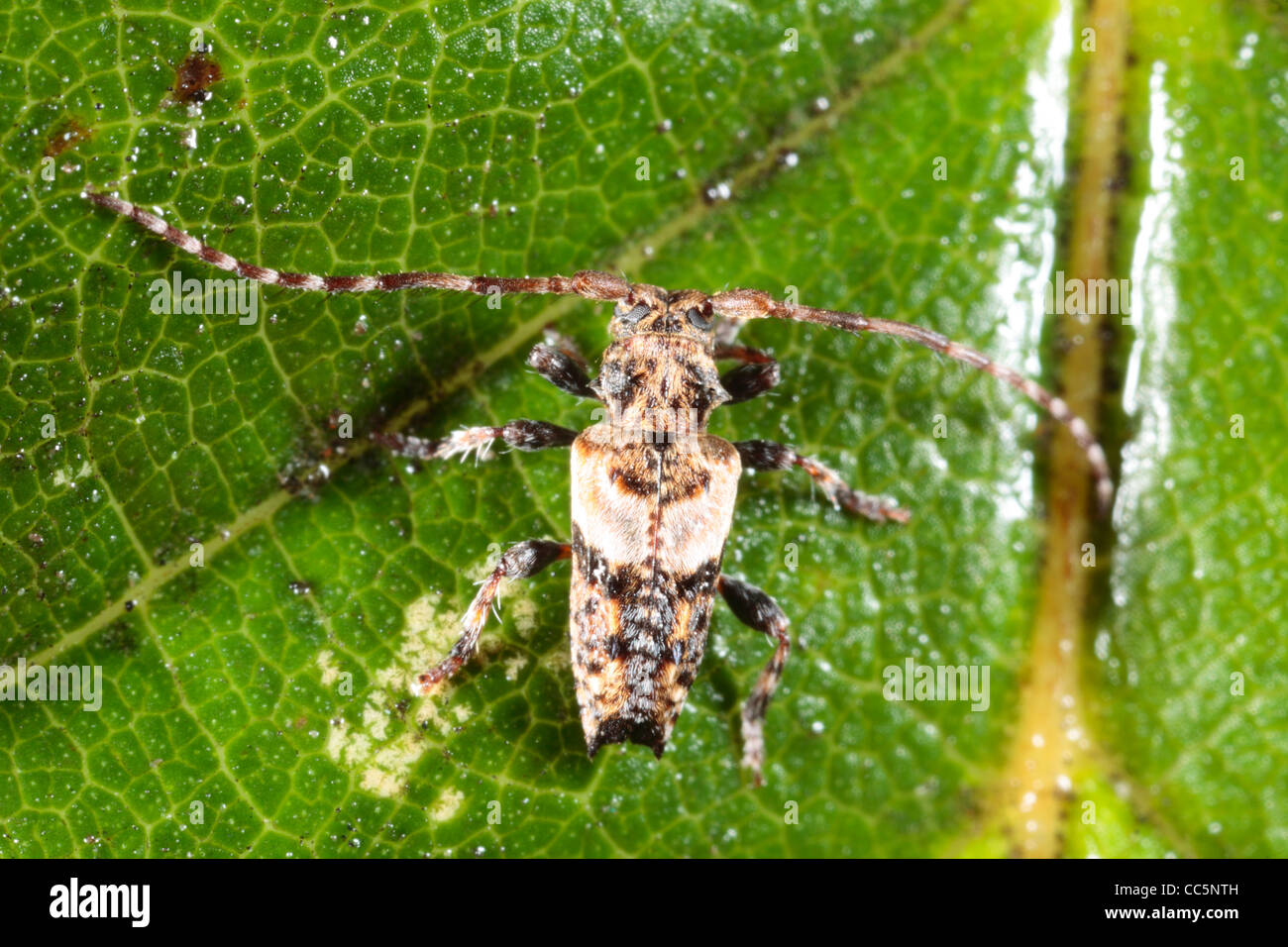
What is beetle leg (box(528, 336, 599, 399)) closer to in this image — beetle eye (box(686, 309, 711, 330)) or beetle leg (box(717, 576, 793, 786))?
beetle eye (box(686, 309, 711, 330))

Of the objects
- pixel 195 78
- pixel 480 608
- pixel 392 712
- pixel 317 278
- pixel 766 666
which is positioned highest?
pixel 195 78

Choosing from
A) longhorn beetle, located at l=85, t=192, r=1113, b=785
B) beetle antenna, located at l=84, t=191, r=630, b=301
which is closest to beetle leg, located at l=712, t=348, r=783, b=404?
longhorn beetle, located at l=85, t=192, r=1113, b=785

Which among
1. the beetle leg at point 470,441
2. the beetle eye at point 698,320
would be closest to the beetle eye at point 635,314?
the beetle eye at point 698,320

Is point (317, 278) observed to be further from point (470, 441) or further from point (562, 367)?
point (562, 367)

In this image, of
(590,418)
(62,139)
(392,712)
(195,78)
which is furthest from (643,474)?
(62,139)

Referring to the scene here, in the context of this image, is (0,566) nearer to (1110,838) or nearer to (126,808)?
(126,808)

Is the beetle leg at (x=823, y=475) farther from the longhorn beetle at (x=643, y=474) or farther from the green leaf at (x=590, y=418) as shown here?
the green leaf at (x=590, y=418)
